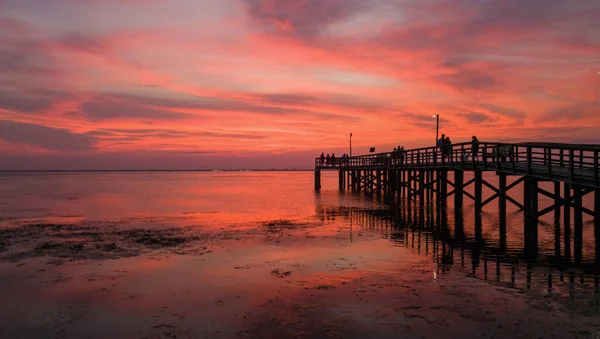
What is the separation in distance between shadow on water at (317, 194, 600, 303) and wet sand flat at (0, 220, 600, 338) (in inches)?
25.4

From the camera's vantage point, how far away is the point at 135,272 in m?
13.5

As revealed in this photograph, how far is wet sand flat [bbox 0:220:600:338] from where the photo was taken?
8.69m

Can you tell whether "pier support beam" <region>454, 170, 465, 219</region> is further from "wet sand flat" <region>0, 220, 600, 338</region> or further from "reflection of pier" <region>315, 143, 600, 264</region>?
"wet sand flat" <region>0, 220, 600, 338</region>

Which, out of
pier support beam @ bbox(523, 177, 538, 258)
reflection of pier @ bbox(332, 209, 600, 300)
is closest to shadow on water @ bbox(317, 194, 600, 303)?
reflection of pier @ bbox(332, 209, 600, 300)

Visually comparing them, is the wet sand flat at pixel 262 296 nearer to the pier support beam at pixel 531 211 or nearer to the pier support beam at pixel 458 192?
the pier support beam at pixel 531 211

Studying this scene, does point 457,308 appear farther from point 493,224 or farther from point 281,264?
point 493,224

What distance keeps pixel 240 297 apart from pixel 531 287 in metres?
6.82

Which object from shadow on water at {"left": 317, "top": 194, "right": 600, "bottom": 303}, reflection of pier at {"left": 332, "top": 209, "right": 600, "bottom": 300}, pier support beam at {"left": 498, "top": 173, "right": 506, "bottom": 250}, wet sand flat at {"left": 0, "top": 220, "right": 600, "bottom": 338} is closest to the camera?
wet sand flat at {"left": 0, "top": 220, "right": 600, "bottom": 338}

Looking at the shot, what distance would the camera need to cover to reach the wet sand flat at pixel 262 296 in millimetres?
8688

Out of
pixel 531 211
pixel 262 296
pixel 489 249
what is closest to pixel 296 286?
pixel 262 296

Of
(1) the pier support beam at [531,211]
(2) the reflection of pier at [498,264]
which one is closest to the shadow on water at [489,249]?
(2) the reflection of pier at [498,264]

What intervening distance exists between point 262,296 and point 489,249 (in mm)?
9284

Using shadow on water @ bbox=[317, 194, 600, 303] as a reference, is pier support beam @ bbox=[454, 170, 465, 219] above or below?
above

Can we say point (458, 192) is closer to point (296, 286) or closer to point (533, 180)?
point (533, 180)
